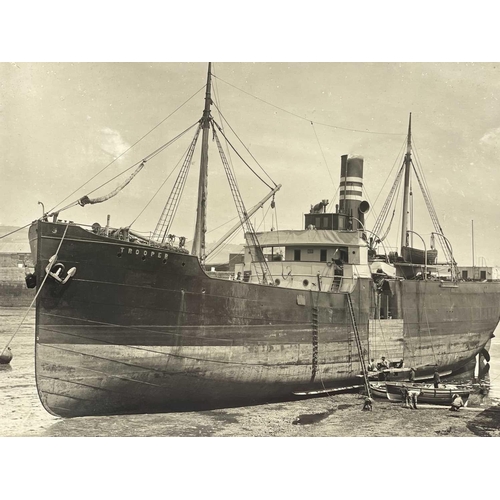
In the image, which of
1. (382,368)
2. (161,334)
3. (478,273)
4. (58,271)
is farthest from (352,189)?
(58,271)

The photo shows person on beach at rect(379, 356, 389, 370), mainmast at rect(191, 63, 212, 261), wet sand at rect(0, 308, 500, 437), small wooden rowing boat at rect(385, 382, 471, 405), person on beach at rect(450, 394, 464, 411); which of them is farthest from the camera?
person on beach at rect(379, 356, 389, 370)

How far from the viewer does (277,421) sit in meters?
13.4

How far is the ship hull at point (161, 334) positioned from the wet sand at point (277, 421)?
0.44 metres

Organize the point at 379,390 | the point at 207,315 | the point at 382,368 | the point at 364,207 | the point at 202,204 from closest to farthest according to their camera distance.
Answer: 1. the point at 207,315
2. the point at 202,204
3. the point at 379,390
4. the point at 382,368
5. the point at 364,207

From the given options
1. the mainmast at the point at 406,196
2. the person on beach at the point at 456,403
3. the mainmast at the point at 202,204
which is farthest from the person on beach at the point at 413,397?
the mainmast at the point at 406,196

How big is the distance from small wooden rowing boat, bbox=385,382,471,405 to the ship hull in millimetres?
1783

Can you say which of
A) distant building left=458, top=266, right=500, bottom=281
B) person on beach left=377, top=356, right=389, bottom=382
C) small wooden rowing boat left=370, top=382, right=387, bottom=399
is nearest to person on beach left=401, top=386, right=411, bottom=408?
small wooden rowing boat left=370, top=382, right=387, bottom=399

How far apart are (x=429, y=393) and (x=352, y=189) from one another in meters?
8.56

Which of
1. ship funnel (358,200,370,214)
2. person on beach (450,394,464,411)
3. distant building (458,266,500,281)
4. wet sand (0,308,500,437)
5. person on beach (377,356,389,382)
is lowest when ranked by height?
wet sand (0,308,500,437)

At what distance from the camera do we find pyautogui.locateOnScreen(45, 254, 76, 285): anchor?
11461 mm

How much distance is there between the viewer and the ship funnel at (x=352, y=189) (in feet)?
68.8

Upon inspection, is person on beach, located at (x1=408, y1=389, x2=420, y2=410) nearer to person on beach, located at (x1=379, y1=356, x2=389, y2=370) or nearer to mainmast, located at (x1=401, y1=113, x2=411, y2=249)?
person on beach, located at (x1=379, y1=356, x2=389, y2=370)

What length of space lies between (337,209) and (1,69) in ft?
41.3

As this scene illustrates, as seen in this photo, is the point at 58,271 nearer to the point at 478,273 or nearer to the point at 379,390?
the point at 379,390
